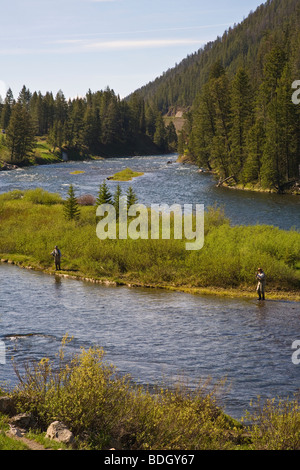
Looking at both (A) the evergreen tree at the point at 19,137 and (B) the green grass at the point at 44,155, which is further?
(B) the green grass at the point at 44,155

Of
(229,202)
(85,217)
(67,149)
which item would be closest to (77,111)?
(67,149)

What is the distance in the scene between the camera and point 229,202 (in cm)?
6762

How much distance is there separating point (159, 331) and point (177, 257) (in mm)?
11428

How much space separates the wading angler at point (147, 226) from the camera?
39.7 m

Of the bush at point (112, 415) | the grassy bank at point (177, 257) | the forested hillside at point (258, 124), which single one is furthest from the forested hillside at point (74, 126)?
the bush at point (112, 415)

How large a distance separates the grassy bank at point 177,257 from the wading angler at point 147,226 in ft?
2.52

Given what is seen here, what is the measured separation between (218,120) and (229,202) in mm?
34755

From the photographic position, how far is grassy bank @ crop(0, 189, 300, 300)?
111 feet

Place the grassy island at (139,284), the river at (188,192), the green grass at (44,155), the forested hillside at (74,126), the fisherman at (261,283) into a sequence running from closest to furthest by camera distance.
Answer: the grassy island at (139,284) → the fisherman at (261,283) → the river at (188,192) → the green grass at (44,155) → the forested hillside at (74,126)

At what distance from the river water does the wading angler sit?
6220mm

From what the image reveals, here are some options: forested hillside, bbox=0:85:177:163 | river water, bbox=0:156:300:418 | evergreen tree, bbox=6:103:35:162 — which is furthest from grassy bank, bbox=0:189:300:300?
forested hillside, bbox=0:85:177:163

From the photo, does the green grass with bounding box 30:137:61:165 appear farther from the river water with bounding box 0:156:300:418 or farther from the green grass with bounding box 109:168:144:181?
the river water with bounding box 0:156:300:418

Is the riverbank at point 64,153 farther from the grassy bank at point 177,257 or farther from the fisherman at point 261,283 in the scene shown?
the fisherman at point 261,283
